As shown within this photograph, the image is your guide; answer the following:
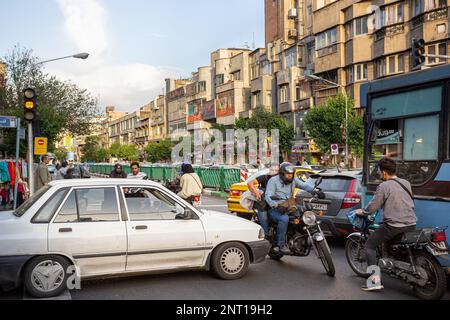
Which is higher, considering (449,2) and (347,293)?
(449,2)

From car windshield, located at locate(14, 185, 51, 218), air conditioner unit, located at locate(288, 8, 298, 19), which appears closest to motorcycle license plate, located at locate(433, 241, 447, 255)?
car windshield, located at locate(14, 185, 51, 218)

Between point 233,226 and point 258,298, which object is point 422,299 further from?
point 233,226

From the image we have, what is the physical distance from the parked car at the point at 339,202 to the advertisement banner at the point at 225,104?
177ft

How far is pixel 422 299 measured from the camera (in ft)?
20.6

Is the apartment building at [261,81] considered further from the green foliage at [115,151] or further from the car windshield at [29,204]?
the green foliage at [115,151]

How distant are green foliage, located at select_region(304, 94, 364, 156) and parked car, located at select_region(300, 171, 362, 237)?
27.5m

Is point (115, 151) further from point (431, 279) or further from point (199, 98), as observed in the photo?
point (431, 279)

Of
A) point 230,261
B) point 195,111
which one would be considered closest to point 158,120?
point 195,111

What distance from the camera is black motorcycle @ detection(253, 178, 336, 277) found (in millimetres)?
7531

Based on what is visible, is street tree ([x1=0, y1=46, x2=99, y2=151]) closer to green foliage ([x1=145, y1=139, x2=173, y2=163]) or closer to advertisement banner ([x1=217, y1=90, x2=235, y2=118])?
advertisement banner ([x1=217, y1=90, x2=235, y2=118])

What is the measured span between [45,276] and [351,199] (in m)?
5.84

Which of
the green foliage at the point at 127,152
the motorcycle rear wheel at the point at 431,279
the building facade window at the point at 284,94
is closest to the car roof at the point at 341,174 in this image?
the motorcycle rear wheel at the point at 431,279
